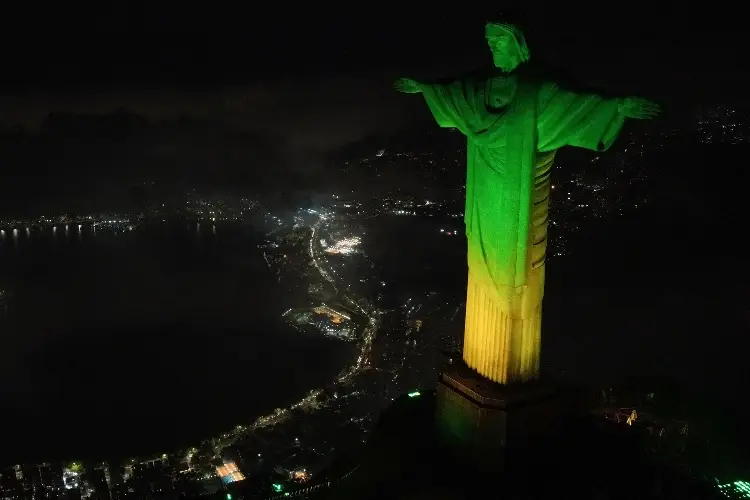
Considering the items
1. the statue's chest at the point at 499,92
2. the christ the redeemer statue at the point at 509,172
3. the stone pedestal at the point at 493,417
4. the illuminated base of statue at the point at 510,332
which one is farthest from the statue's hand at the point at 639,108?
the stone pedestal at the point at 493,417

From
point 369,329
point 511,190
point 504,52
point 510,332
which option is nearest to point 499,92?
point 504,52

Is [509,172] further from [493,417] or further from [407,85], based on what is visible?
[493,417]

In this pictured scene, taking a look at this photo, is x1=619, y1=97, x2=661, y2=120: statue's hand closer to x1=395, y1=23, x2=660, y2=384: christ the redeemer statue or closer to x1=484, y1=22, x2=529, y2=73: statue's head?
x1=395, y1=23, x2=660, y2=384: christ the redeemer statue

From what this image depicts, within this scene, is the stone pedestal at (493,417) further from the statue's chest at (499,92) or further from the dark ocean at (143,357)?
the dark ocean at (143,357)

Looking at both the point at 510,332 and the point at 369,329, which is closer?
the point at 510,332

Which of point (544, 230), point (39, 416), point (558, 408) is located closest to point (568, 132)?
point (544, 230)

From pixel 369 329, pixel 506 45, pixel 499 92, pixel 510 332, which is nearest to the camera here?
pixel 506 45

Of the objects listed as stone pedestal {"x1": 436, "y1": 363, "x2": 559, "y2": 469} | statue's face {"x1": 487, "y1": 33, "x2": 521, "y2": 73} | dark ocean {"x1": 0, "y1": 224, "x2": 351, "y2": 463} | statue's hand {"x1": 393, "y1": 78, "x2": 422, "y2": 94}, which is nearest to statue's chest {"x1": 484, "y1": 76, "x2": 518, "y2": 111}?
statue's face {"x1": 487, "y1": 33, "x2": 521, "y2": 73}
